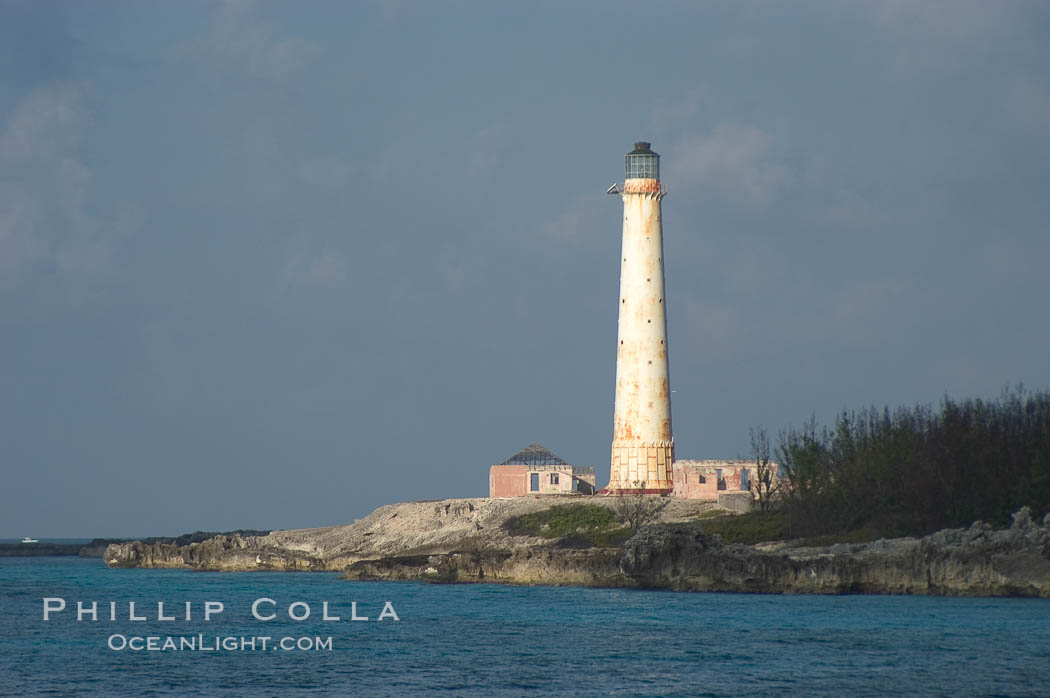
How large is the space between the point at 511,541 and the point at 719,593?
796 inches

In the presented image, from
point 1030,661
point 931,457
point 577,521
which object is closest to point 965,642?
point 1030,661

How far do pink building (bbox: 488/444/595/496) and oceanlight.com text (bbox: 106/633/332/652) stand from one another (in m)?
42.6

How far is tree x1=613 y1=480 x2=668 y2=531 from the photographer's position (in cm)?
7425

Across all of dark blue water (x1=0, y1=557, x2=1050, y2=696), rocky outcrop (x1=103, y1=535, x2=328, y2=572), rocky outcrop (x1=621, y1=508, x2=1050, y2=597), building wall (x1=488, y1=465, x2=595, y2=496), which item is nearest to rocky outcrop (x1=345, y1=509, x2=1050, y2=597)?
rocky outcrop (x1=621, y1=508, x2=1050, y2=597)

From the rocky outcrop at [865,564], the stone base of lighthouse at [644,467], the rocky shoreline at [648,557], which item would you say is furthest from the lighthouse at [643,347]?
the rocky outcrop at [865,564]

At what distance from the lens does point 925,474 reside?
64.2 meters

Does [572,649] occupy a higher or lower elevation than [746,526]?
lower

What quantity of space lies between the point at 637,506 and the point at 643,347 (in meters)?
8.06

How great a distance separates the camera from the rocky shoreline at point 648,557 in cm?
5109

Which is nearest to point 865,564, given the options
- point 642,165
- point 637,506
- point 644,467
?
point 637,506

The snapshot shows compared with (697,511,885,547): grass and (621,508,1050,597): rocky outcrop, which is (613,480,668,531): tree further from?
(621,508,1050,597): rocky outcrop

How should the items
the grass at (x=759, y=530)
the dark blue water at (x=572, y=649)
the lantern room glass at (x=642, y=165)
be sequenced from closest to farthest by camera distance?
the dark blue water at (x=572, y=649), the grass at (x=759, y=530), the lantern room glass at (x=642, y=165)

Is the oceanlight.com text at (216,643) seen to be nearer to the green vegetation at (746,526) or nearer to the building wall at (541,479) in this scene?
the green vegetation at (746,526)

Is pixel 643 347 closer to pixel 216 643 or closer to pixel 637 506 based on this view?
pixel 637 506
